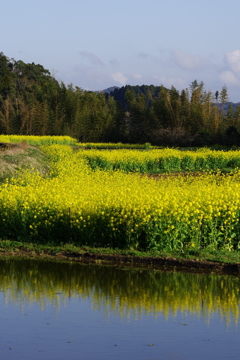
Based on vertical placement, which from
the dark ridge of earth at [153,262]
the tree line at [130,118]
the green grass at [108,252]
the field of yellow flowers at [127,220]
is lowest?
the dark ridge of earth at [153,262]

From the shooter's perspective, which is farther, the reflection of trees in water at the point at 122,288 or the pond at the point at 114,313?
the reflection of trees in water at the point at 122,288

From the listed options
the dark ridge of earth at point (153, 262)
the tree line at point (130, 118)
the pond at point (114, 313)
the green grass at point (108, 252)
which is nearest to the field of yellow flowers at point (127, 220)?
the green grass at point (108, 252)

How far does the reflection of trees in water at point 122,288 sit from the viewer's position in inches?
384

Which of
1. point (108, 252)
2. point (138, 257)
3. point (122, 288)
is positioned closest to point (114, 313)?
point (122, 288)

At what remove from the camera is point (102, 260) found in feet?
43.0

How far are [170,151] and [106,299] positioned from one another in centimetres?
2860

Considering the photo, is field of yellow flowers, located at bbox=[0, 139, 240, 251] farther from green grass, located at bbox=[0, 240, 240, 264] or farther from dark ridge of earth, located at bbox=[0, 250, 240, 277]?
dark ridge of earth, located at bbox=[0, 250, 240, 277]

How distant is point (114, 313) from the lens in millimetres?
9352

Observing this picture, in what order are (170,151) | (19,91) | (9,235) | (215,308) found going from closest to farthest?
(215,308), (9,235), (170,151), (19,91)

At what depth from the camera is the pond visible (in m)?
7.64

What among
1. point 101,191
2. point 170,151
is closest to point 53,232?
point 101,191

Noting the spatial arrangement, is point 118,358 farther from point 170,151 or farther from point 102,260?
point 170,151

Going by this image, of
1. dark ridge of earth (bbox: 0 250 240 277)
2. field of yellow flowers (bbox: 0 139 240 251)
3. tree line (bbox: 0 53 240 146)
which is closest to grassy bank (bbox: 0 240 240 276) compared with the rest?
dark ridge of earth (bbox: 0 250 240 277)

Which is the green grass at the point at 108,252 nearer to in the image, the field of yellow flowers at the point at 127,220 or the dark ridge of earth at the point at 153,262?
the dark ridge of earth at the point at 153,262
